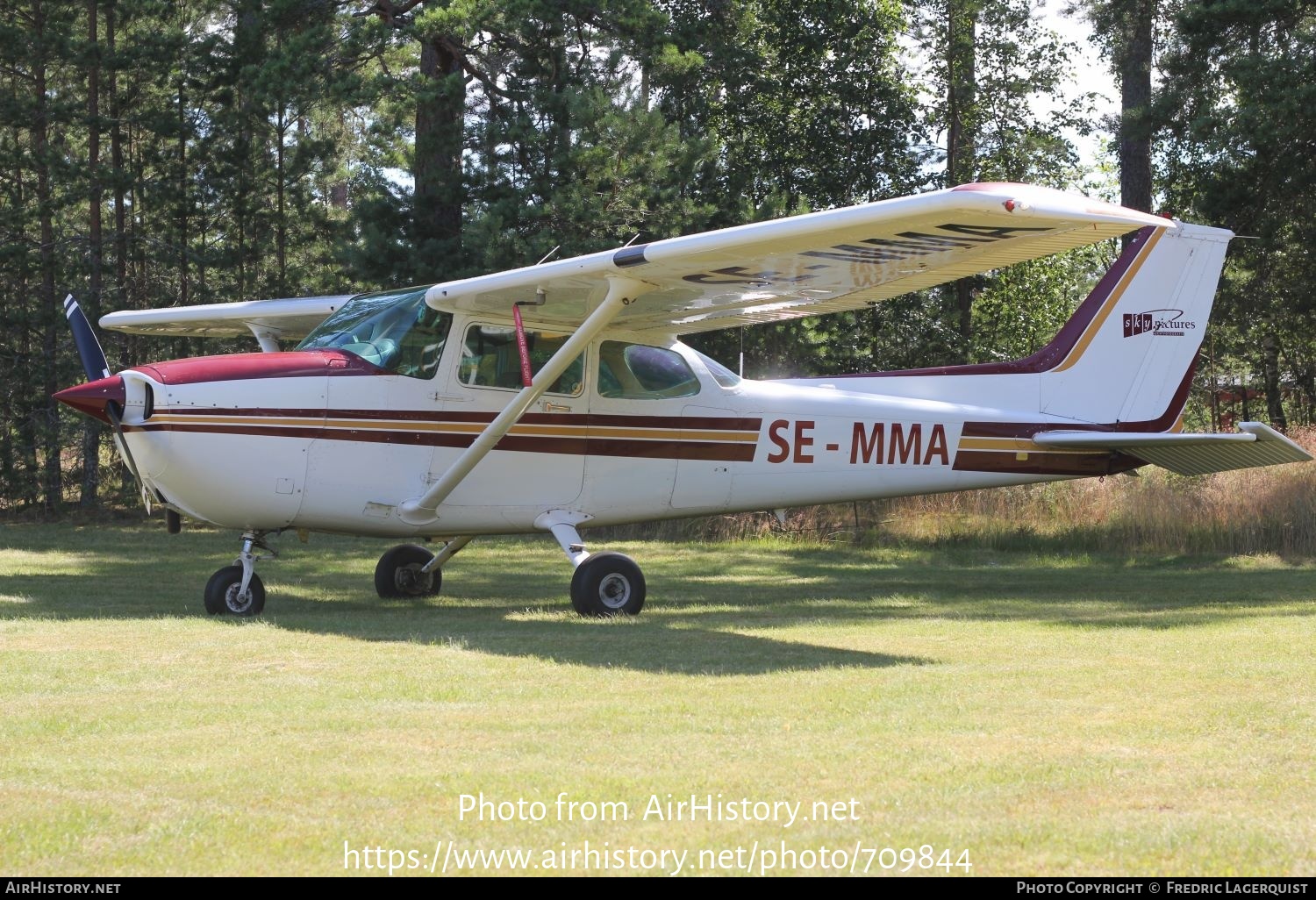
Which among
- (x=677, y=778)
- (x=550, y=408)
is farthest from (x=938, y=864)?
(x=550, y=408)

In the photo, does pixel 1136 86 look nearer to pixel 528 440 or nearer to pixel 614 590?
pixel 528 440

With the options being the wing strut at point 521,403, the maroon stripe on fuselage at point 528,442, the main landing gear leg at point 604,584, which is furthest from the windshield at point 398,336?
the main landing gear leg at point 604,584

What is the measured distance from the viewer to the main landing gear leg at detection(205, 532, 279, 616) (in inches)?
387

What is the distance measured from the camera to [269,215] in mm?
24453

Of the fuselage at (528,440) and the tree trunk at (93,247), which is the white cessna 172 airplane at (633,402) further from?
the tree trunk at (93,247)

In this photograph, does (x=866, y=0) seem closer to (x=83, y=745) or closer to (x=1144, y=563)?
(x=1144, y=563)

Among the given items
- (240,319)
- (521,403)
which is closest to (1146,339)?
(521,403)

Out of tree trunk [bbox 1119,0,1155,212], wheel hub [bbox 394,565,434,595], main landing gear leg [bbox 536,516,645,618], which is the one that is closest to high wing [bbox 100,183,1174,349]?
main landing gear leg [bbox 536,516,645,618]

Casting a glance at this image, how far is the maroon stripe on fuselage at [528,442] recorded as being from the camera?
373 inches

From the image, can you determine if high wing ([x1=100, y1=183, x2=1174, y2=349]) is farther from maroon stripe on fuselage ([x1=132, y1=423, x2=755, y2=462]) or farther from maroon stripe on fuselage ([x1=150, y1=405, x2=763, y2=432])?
maroon stripe on fuselage ([x1=132, y1=423, x2=755, y2=462])

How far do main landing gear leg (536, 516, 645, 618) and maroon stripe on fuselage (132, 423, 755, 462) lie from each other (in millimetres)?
891

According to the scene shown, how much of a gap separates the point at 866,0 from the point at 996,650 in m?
18.7

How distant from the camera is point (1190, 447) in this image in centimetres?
1155

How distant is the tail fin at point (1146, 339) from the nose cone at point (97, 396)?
748 cm
